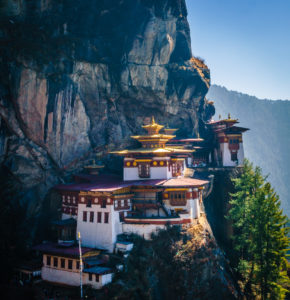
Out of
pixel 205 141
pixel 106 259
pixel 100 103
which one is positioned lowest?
pixel 106 259

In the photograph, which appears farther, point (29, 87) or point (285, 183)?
point (285, 183)

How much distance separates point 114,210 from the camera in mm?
30312

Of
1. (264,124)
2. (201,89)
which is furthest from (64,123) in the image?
(264,124)

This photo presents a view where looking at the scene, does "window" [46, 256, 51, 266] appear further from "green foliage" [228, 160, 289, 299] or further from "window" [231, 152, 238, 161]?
"window" [231, 152, 238, 161]

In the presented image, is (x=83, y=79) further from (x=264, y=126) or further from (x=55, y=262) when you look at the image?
(x=264, y=126)

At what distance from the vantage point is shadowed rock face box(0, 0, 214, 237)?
109ft

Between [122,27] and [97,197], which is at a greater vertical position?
[122,27]

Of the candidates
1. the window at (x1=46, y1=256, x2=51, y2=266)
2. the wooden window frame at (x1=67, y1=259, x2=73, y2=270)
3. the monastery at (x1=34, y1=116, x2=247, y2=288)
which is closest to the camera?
the wooden window frame at (x1=67, y1=259, x2=73, y2=270)

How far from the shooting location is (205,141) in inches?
2073

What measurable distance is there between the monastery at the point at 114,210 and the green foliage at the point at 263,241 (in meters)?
5.61

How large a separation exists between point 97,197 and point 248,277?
19.5 m

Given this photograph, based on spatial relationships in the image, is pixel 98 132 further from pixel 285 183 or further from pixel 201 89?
pixel 285 183

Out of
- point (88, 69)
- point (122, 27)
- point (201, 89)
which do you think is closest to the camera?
point (88, 69)

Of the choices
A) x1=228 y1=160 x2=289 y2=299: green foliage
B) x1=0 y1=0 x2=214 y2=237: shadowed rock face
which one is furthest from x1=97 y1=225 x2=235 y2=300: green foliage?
x1=0 y1=0 x2=214 y2=237: shadowed rock face
